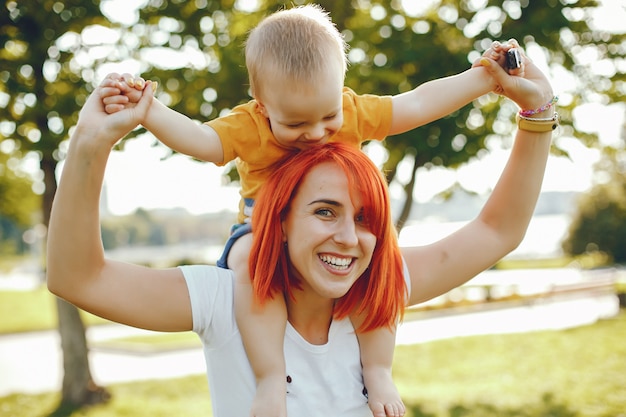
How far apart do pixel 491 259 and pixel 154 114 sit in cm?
102

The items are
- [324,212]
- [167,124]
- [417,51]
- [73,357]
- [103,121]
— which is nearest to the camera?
[103,121]

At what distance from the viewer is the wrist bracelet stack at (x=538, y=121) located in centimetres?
193

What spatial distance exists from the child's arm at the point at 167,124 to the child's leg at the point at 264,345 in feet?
1.12

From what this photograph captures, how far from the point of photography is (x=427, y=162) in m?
6.08

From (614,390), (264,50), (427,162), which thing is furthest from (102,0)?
(614,390)

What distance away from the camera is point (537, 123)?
1936 millimetres

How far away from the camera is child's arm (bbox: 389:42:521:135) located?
1.88 m

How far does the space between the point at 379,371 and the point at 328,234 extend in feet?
1.35

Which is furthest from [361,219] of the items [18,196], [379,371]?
[18,196]

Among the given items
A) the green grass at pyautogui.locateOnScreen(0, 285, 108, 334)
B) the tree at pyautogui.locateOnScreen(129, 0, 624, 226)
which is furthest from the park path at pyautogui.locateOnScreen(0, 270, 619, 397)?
the tree at pyautogui.locateOnScreen(129, 0, 624, 226)

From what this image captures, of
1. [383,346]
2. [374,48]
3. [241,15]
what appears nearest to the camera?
[383,346]

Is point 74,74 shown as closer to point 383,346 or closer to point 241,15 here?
point 241,15

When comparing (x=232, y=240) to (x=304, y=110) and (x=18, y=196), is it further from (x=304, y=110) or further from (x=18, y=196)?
(x=18, y=196)

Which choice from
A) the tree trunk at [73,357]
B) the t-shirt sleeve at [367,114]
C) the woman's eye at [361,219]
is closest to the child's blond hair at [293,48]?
the t-shirt sleeve at [367,114]
